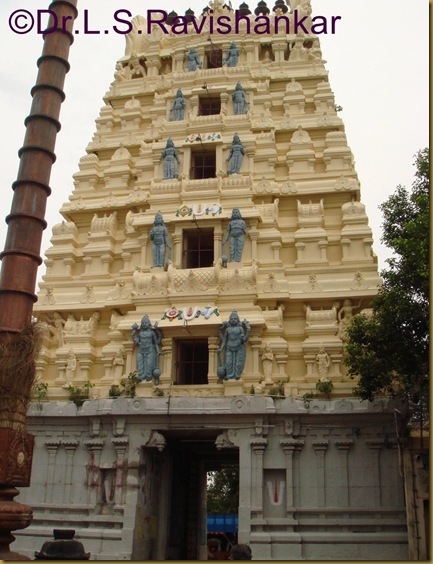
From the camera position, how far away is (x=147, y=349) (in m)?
21.6

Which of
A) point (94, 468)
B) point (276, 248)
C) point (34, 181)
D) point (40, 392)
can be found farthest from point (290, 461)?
point (34, 181)

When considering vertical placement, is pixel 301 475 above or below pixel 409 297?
below

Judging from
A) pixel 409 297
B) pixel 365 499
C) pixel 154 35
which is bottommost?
pixel 365 499

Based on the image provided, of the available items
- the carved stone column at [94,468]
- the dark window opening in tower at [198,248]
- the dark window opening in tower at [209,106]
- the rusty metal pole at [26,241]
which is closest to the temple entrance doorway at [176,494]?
the carved stone column at [94,468]

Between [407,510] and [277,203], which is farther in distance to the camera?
[277,203]

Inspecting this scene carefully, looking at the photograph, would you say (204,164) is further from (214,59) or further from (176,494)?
(176,494)

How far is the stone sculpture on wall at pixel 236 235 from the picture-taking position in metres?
23.3

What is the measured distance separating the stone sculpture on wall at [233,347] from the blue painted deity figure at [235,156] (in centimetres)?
676

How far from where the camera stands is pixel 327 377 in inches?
819

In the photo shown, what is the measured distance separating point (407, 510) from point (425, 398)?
311 centimetres

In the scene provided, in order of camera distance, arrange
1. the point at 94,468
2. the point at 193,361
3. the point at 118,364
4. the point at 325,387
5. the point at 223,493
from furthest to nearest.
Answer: the point at 223,493 < the point at 193,361 < the point at 118,364 < the point at 325,387 < the point at 94,468

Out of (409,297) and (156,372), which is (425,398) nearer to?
(409,297)

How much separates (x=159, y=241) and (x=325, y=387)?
8.13m

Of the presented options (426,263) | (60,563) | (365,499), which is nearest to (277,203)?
(426,263)
